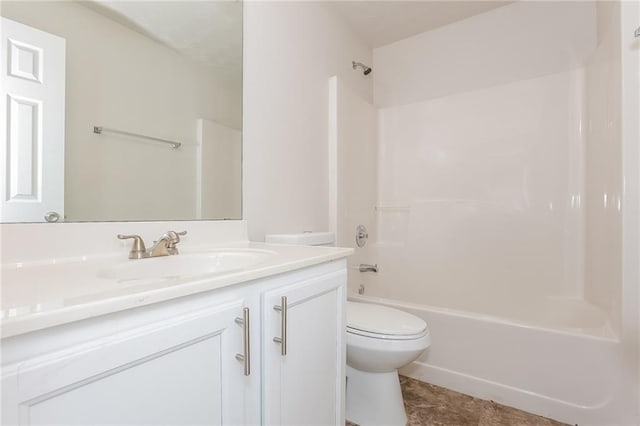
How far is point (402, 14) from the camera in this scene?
7.01 ft

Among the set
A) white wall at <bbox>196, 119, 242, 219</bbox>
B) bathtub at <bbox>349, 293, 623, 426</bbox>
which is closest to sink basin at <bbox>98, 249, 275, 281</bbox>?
white wall at <bbox>196, 119, 242, 219</bbox>

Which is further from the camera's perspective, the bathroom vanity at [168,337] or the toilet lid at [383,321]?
the toilet lid at [383,321]

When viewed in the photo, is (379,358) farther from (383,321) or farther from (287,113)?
(287,113)

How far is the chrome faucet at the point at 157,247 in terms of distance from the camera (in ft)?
3.06

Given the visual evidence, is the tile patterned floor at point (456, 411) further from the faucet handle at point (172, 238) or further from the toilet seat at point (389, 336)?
the faucet handle at point (172, 238)

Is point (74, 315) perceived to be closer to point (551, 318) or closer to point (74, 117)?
point (74, 117)

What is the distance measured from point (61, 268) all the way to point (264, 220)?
85 centimetres

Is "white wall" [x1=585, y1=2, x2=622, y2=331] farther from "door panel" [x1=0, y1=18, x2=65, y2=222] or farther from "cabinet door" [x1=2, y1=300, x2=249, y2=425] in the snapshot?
"door panel" [x1=0, y1=18, x2=65, y2=222]

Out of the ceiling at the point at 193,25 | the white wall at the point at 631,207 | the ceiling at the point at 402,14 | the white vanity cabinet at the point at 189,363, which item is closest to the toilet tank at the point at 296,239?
the white vanity cabinet at the point at 189,363

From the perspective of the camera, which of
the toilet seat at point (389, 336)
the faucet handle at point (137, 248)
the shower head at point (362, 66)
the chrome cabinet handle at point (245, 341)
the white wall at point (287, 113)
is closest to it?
the chrome cabinet handle at point (245, 341)

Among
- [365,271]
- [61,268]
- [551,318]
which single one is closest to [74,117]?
[61,268]

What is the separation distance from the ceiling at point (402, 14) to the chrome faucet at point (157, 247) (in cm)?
183

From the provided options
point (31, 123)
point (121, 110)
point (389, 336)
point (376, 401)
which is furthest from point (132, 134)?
point (376, 401)

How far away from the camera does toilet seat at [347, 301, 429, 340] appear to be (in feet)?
4.04
